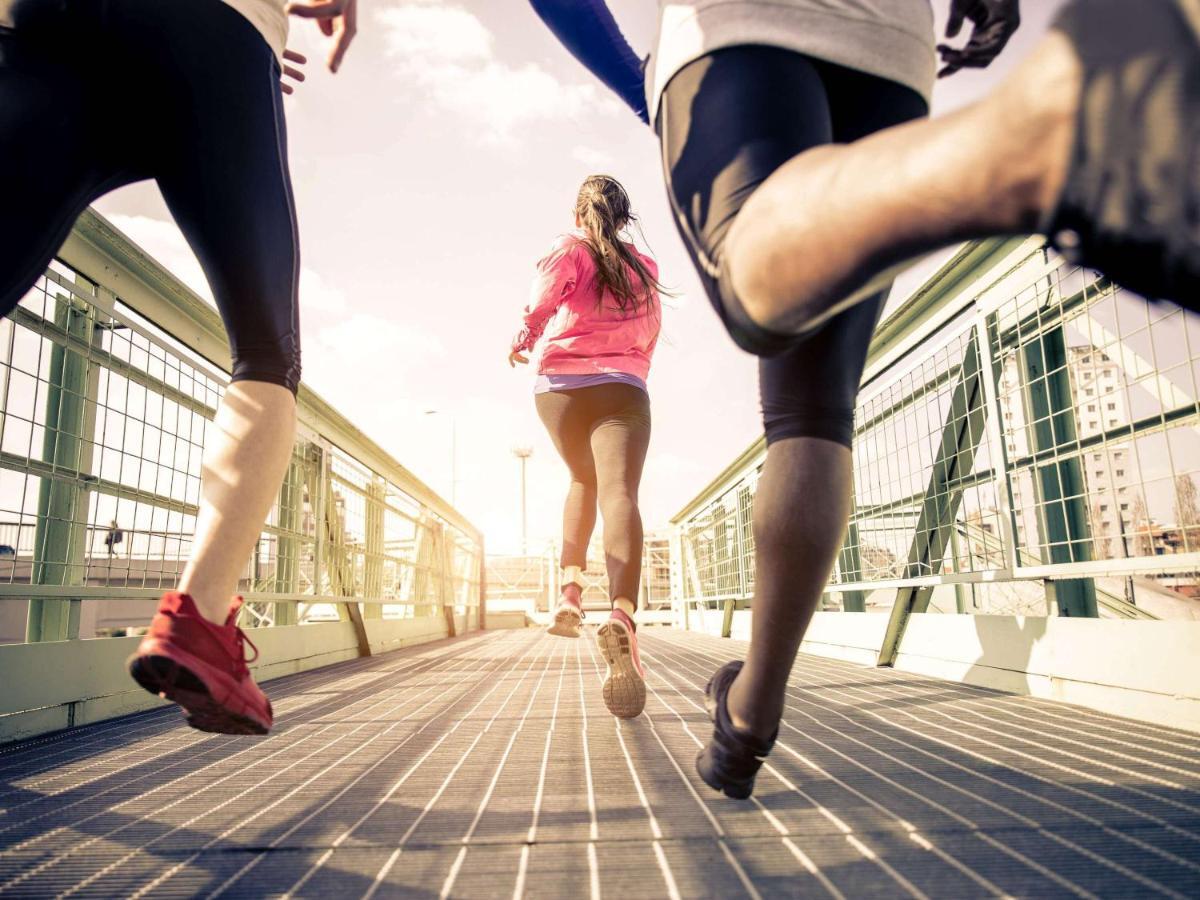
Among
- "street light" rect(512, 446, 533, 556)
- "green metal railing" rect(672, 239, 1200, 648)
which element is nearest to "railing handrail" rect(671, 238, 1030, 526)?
"green metal railing" rect(672, 239, 1200, 648)

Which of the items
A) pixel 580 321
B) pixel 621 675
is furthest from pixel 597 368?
pixel 621 675

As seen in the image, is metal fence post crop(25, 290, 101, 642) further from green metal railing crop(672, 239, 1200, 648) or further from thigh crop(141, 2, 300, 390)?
green metal railing crop(672, 239, 1200, 648)

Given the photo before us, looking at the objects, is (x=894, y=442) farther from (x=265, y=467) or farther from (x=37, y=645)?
(x=37, y=645)

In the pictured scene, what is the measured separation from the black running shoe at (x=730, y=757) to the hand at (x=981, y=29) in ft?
3.13

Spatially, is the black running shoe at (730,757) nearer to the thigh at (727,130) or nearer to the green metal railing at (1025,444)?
the thigh at (727,130)

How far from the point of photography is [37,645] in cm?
192

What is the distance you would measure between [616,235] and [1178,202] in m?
2.39

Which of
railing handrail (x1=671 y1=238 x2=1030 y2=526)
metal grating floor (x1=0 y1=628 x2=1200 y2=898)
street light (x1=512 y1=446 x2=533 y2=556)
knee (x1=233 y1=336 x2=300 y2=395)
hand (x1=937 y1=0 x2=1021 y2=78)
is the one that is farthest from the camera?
street light (x1=512 y1=446 x2=533 y2=556)

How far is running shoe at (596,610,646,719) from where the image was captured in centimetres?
188

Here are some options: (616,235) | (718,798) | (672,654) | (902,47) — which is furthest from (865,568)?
(902,47)

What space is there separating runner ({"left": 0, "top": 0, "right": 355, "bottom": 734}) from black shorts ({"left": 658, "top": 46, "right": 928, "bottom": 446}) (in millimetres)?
628

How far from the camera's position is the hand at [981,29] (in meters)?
0.97

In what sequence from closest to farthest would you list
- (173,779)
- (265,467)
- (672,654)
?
(265,467)
(173,779)
(672,654)

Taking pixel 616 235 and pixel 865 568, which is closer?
pixel 616 235
